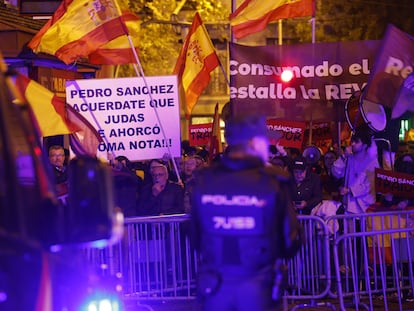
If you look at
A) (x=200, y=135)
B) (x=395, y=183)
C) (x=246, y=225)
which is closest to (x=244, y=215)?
(x=246, y=225)

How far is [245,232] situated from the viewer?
17.0 feet

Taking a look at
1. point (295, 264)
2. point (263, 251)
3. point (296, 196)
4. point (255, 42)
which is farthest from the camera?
point (255, 42)

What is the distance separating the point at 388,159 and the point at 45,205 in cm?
847

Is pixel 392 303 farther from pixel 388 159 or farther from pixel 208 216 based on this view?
pixel 208 216

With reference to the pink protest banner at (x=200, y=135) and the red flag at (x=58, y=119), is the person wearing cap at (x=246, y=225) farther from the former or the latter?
the pink protest banner at (x=200, y=135)

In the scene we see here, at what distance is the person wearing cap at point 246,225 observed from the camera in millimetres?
5180

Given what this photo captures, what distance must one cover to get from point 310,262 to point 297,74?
3409 mm

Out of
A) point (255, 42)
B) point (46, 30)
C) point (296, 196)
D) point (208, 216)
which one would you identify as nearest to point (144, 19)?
point (255, 42)

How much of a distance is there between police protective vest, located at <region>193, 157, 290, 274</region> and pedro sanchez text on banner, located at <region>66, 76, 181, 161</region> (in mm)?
6049

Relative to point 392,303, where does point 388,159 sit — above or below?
above

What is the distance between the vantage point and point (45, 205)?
393 centimetres

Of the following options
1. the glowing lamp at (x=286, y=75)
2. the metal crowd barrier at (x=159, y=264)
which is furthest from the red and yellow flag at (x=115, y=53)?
the metal crowd barrier at (x=159, y=264)

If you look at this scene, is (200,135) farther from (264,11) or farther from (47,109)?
(47,109)

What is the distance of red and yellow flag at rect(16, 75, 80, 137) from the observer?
9495 millimetres
